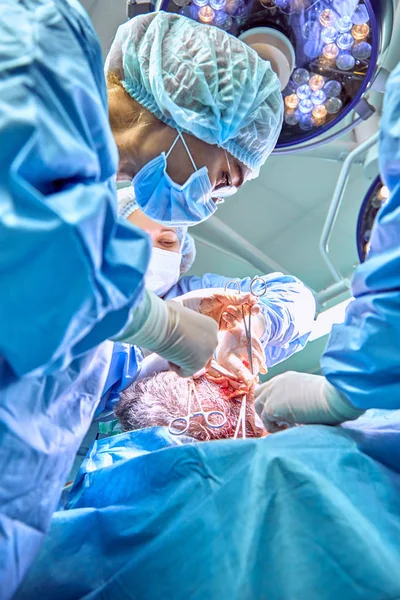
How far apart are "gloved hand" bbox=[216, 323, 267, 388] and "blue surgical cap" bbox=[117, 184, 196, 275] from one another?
605 millimetres

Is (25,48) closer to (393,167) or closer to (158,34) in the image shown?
(393,167)

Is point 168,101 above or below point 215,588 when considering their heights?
above

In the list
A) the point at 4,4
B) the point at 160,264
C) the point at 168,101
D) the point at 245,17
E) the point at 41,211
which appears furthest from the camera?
the point at 160,264

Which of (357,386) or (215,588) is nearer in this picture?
(215,588)

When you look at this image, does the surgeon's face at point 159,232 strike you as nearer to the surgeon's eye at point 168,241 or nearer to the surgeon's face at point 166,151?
the surgeon's eye at point 168,241

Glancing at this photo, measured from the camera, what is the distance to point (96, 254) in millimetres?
691

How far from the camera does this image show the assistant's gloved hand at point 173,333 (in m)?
0.95

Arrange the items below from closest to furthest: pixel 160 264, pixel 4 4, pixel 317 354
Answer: pixel 4 4
pixel 160 264
pixel 317 354

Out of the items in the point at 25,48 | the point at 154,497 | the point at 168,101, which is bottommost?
the point at 154,497

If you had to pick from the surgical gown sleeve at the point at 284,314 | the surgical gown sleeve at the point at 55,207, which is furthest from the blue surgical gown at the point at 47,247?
the surgical gown sleeve at the point at 284,314

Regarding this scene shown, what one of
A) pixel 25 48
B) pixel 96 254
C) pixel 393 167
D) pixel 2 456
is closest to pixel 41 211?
pixel 96 254

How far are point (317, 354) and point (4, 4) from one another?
3.28 meters

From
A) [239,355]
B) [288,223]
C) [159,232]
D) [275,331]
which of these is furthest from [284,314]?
[288,223]

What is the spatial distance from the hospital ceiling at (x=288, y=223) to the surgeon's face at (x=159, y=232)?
0.62 metres
